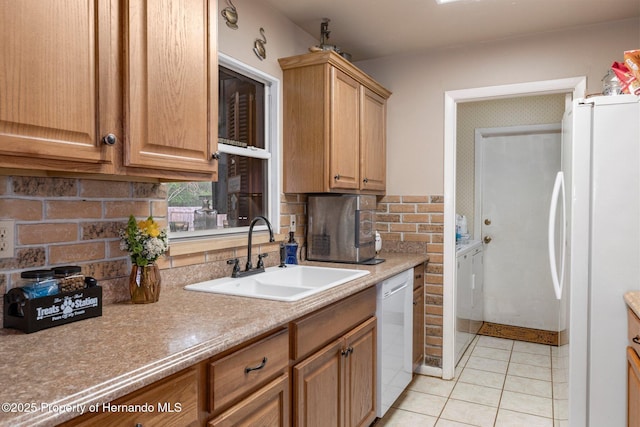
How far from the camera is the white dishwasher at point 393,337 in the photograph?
7.74 ft

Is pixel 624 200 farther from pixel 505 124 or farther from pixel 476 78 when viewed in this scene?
pixel 505 124

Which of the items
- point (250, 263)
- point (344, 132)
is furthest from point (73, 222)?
point (344, 132)

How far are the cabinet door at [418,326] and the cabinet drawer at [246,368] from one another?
1.65 metres

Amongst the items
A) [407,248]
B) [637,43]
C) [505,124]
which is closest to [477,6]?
[637,43]

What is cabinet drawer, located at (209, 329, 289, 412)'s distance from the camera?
1.21 meters

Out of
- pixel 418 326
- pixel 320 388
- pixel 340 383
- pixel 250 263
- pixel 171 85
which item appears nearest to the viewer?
pixel 171 85

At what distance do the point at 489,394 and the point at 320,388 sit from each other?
1.70 m

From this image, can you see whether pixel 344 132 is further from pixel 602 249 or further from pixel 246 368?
pixel 246 368

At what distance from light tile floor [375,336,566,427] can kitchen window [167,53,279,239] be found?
1.46 m

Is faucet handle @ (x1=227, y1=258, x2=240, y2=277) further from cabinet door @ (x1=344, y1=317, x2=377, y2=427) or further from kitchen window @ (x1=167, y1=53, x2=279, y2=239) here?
cabinet door @ (x1=344, y1=317, x2=377, y2=427)

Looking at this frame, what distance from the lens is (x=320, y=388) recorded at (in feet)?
5.78

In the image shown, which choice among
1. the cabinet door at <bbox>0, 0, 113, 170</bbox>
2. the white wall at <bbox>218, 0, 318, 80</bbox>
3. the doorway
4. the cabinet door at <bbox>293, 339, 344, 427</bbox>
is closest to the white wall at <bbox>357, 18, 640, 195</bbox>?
the doorway

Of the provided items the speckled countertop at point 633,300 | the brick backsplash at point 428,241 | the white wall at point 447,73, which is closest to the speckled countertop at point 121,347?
the speckled countertop at point 633,300

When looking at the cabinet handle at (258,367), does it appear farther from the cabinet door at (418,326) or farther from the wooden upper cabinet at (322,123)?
the cabinet door at (418,326)
